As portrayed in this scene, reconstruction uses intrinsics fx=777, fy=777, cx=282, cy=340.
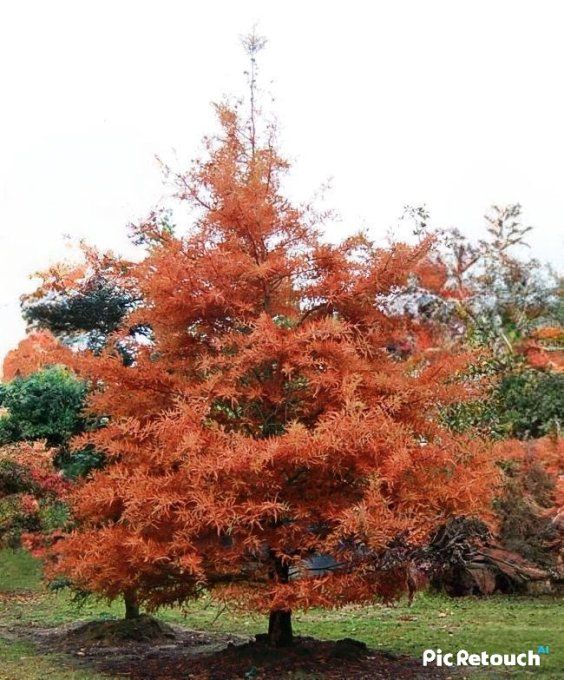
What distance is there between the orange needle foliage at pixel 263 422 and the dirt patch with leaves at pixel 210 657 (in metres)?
0.88

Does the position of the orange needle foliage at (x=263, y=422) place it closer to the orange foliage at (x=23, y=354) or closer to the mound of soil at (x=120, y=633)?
the mound of soil at (x=120, y=633)

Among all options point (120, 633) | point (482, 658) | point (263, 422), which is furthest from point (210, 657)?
point (482, 658)

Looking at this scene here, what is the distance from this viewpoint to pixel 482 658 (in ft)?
30.5

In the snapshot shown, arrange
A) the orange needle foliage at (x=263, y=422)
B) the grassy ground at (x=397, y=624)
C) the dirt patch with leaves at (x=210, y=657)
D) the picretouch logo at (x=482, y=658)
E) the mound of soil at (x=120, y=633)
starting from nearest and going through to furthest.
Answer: the orange needle foliage at (x=263, y=422) < the dirt patch with leaves at (x=210, y=657) < the picretouch logo at (x=482, y=658) < the grassy ground at (x=397, y=624) < the mound of soil at (x=120, y=633)

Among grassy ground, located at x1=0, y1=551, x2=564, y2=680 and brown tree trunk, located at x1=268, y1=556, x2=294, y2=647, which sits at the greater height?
brown tree trunk, located at x1=268, y1=556, x2=294, y2=647

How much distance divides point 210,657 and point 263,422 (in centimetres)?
293

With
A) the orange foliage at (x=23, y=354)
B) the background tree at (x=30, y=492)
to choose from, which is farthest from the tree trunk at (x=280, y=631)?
the orange foliage at (x=23, y=354)

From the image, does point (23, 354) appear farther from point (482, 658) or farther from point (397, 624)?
point (482, 658)

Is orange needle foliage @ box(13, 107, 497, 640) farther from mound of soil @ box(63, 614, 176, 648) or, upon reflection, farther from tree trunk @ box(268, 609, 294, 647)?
mound of soil @ box(63, 614, 176, 648)

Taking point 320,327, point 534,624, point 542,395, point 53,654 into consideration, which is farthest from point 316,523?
point 542,395

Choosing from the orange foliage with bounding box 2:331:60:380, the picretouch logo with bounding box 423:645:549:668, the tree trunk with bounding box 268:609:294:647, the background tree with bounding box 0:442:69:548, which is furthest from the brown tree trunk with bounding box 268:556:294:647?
the orange foliage with bounding box 2:331:60:380

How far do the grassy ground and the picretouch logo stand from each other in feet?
0.56

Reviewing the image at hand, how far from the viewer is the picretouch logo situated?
29.4 ft

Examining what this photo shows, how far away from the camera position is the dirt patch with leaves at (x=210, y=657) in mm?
8352
